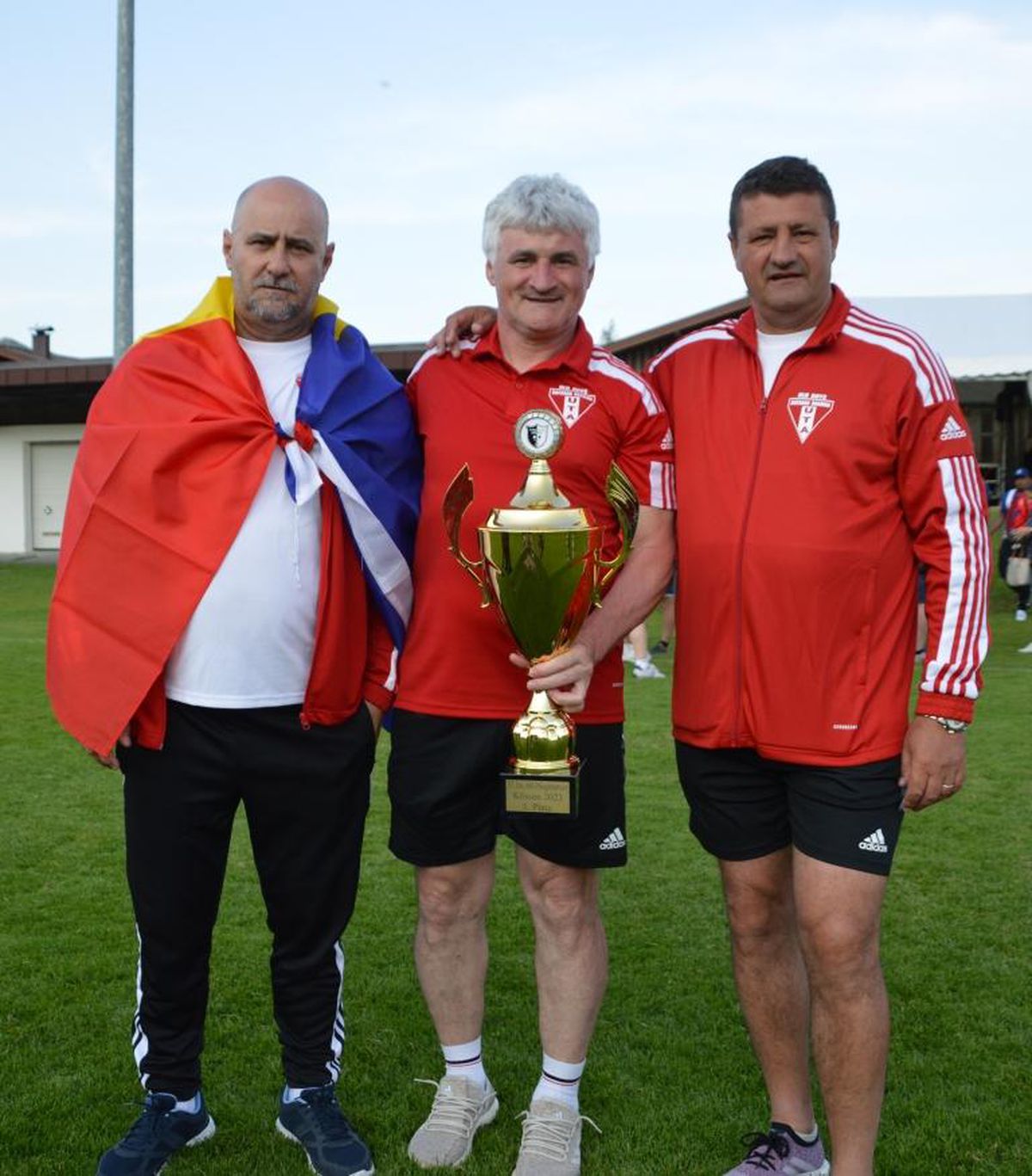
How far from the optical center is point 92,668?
2924 millimetres

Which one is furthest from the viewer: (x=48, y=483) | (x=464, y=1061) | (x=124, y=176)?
(x=48, y=483)

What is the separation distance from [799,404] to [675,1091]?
1855 mm

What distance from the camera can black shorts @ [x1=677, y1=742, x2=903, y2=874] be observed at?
2738 mm

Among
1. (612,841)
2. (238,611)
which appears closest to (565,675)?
(612,841)

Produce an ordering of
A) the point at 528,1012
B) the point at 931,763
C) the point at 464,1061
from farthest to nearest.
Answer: the point at 528,1012 < the point at 464,1061 < the point at 931,763

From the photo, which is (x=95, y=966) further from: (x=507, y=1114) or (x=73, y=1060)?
(x=507, y=1114)

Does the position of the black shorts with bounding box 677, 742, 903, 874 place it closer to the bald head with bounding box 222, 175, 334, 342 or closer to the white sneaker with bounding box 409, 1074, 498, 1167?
the white sneaker with bounding box 409, 1074, 498, 1167

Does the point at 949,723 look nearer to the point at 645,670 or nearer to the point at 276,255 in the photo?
the point at 276,255

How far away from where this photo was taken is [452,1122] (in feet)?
10.4

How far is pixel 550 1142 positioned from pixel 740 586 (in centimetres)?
137

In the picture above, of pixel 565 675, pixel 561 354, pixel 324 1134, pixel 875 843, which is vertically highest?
pixel 561 354

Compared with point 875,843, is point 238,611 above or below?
above

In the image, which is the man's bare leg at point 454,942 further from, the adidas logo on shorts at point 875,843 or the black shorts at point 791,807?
the adidas logo on shorts at point 875,843

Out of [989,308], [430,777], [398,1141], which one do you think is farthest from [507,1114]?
[989,308]
